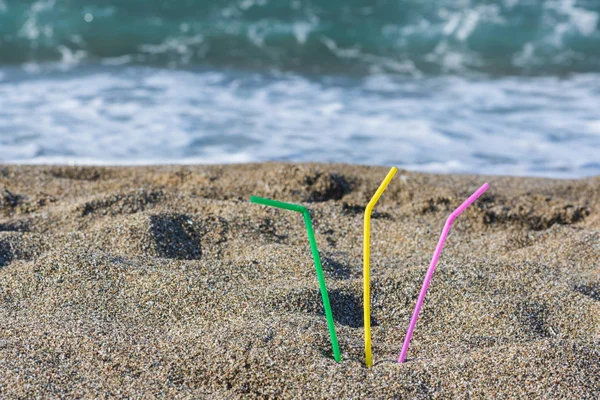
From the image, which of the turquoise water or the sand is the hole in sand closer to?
the sand

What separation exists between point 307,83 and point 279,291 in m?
4.98

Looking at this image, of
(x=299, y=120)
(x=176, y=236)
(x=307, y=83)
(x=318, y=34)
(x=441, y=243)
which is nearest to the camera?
(x=441, y=243)

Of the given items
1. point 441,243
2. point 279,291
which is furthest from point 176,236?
point 441,243

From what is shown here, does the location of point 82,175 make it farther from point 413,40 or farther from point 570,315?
point 413,40

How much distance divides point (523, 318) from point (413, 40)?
7384mm

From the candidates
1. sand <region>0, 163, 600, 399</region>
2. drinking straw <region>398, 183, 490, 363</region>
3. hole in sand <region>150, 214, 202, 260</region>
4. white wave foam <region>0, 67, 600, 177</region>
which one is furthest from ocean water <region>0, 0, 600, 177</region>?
drinking straw <region>398, 183, 490, 363</region>

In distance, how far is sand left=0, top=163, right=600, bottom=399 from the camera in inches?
74.5

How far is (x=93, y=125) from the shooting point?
537 cm

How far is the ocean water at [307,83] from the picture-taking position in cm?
497

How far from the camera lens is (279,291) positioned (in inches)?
92.7

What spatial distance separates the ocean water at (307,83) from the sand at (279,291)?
1231 mm

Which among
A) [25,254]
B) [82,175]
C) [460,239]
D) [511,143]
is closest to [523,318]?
[460,239]

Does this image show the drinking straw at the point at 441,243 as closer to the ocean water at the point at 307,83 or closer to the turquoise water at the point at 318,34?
the ocean water at the point at 307,83

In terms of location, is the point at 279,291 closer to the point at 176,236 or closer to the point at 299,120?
the point at 176,236
